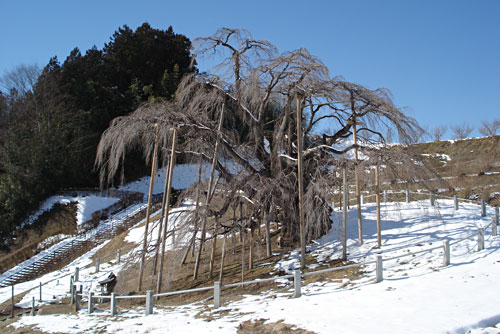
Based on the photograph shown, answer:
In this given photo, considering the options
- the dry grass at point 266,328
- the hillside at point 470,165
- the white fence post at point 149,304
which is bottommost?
the white fence post at point 149,304

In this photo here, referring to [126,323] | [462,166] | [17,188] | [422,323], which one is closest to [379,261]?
[422,323]

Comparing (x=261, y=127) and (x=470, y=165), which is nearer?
(x=261, y=127)

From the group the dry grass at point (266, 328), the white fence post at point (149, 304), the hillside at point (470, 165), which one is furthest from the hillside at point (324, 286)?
the hillside at point (470, 165)

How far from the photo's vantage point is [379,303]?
29.8ft

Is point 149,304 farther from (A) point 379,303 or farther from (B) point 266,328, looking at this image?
(A) point 379,303

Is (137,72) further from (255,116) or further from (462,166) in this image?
(462,166)

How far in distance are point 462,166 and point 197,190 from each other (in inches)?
1049

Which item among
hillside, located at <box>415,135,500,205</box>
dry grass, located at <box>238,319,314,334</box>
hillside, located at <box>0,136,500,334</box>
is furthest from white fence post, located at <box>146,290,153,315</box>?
hillside, located at <box>415,135,500,205</box>

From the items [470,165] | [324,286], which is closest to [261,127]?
[324,286]

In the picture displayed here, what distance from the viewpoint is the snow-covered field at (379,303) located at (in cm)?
782

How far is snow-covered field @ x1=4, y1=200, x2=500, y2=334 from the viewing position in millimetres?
7820

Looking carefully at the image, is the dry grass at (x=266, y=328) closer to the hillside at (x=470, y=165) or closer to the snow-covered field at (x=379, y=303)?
the snow-covered field at (x=379, y=303)

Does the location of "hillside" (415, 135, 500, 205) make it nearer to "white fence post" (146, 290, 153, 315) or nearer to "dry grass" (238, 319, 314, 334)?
"white fence post" (146, 290, 153, 315)

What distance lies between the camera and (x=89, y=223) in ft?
97.0
